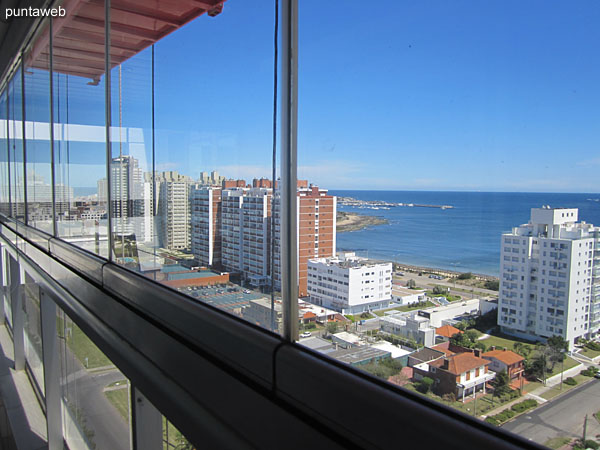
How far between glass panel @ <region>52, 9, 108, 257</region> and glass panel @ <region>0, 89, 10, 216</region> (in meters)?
3.16

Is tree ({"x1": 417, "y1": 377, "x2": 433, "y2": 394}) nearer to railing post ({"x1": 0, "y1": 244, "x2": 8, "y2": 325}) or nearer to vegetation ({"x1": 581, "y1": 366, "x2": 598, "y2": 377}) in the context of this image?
vegetation ({"x1": 581, "y1": 366, "x2": 598, "y2": 377})

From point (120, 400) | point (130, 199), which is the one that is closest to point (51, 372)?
point (120, 400)

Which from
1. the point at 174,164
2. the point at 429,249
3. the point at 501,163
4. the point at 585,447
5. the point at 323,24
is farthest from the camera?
the point at 174,164

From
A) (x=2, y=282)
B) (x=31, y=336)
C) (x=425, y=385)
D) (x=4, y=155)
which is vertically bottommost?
(x=31, y=336)

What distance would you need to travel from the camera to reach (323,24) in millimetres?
828

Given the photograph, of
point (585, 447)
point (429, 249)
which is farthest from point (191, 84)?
point (585, 447)

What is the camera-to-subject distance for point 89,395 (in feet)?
10.2

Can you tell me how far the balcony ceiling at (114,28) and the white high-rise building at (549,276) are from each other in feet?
3.17

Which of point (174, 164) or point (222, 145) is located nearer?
point (222, 145)

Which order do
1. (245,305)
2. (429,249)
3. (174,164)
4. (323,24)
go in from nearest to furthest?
(429,249) → (323,24) → (245,305) → (174,164)

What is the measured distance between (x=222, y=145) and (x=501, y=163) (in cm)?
71

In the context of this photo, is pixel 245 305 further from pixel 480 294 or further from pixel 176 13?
pixel 176 13

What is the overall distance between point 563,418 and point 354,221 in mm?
474

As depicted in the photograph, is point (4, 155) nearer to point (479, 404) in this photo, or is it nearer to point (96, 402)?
point (96, 402)
